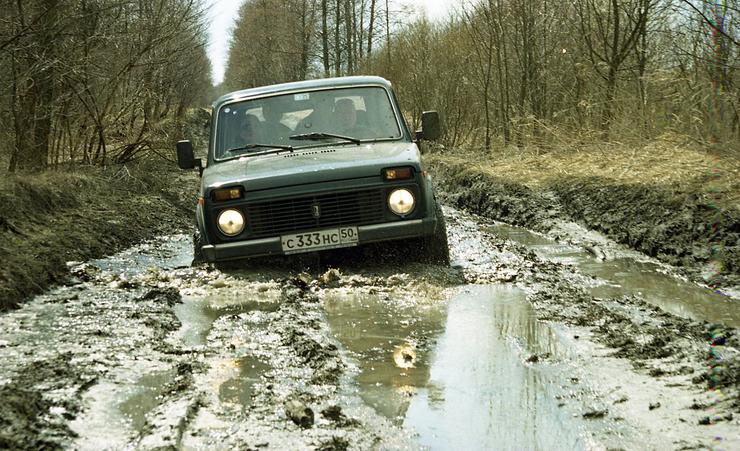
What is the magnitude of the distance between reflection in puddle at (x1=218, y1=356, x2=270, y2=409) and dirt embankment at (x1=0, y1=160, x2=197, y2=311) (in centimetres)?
221

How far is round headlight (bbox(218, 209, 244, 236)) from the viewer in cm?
600

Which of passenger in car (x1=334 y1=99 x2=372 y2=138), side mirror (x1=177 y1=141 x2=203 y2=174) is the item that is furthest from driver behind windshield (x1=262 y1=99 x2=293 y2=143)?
side mirror (x1=177 y1=141 x2=203 y2=174)

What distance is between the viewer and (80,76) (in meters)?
12.2

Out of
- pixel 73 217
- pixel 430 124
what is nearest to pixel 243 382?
pixel 430 124

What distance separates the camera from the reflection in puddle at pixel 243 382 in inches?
138

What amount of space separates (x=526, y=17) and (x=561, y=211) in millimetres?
7220

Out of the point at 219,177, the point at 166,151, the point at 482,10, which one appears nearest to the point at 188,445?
the point at 219,177

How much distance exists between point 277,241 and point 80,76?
7.50 m

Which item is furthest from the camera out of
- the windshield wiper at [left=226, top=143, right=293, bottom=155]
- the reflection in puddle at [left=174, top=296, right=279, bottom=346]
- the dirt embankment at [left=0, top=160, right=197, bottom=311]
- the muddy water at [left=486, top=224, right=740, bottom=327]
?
the windshield wiper at [left=226, top=143, right=293, bottom=155]

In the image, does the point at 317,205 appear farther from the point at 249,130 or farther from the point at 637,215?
the point at 637,215

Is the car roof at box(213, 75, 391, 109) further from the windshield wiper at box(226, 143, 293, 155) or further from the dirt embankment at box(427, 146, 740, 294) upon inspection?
the dirt embankment at box(427, 146, 740, 294)

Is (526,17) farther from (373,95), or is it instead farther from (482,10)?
(373,95)

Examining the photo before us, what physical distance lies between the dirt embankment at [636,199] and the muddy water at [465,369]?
6.74ft

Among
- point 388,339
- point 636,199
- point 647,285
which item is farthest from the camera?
point 636,199
